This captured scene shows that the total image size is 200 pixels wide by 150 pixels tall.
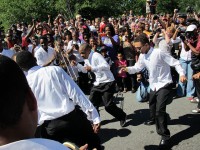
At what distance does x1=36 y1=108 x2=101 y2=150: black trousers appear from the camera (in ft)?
11.1

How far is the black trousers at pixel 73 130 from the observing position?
3.39m

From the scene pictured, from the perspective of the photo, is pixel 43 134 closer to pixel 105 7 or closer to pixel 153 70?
pixel 153 70

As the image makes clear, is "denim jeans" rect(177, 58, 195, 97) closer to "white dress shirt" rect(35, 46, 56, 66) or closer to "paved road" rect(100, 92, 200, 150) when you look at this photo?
"paved road" rect(100, 92, 200, 150)

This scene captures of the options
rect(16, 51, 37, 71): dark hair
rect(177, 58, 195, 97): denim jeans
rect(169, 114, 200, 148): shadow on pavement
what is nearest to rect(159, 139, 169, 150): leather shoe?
rect(169, 114, 200, 148): shadow on pavement

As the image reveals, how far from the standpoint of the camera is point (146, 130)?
18.5 ft

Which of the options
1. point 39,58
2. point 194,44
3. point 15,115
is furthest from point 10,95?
point 39,58

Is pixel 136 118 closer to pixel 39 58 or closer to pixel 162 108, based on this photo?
pixel 162 108

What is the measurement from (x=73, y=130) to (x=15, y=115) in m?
2.34

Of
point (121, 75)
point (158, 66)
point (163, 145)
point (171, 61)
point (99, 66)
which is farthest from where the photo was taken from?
point (121, 75)

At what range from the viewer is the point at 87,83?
909 centimetres

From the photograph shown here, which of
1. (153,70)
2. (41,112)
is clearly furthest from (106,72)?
(41,112)

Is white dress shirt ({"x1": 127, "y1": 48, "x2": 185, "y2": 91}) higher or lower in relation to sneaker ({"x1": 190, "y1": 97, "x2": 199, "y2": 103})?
higher

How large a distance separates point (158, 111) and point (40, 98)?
228 centimetres

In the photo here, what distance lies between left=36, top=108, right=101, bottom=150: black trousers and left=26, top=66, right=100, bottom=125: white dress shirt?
0.07m
